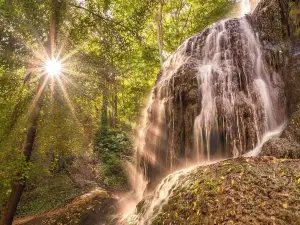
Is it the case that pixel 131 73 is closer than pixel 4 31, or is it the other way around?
pixel 4 31

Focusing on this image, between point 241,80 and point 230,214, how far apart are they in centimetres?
667

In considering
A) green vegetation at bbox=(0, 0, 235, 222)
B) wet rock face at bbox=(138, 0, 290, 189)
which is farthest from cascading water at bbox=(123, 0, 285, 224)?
green vegetation at bbox=(0, 0, 235, 222)

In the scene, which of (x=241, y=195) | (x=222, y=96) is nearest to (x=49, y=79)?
(x=222, y=96)

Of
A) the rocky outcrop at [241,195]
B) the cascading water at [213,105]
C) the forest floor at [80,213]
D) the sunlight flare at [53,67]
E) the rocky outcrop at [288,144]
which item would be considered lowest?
the forest floor at [80,213]

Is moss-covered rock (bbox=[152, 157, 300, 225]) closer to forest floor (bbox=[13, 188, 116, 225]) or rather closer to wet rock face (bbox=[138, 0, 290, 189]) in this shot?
wet rock face (bbox=[138, 0, 290, 189])

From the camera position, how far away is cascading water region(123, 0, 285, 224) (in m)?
7.99

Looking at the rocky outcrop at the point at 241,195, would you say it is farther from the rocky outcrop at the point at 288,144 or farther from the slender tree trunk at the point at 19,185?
the slender tree trunk at the point at 19,185

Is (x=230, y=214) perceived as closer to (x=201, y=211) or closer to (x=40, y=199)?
(x=201, y=211)

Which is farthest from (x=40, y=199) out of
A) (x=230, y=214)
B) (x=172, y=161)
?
(x=230, y=214)

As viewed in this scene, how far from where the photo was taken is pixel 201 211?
149 inches

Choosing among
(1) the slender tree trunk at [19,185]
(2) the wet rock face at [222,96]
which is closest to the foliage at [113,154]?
(2) the wet rock face at [222,96]

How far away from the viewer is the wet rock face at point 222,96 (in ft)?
26.6

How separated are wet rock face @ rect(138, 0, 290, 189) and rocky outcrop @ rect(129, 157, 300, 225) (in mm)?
3654

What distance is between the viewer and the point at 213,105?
8625mm
